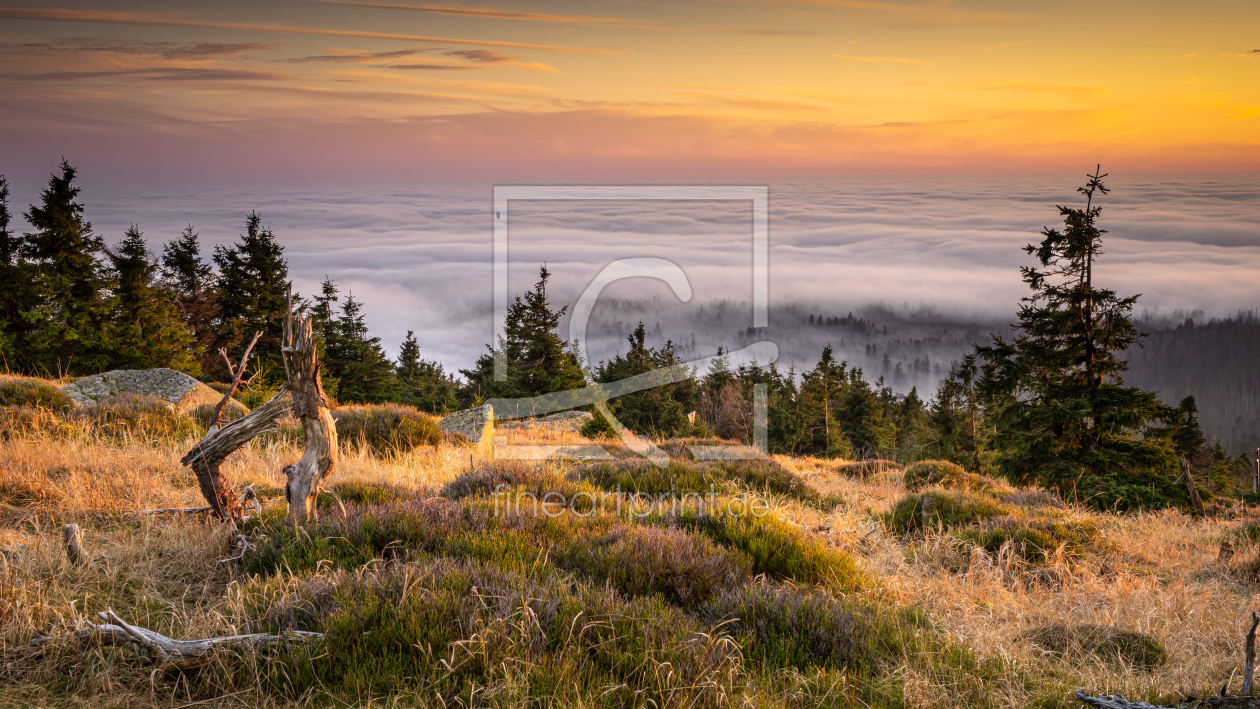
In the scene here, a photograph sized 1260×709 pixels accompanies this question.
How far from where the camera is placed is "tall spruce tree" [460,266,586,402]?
115 feet

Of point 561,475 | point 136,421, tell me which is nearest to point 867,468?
point 561,475

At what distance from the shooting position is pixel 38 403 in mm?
10266

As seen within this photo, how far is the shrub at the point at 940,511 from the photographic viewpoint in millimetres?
8123

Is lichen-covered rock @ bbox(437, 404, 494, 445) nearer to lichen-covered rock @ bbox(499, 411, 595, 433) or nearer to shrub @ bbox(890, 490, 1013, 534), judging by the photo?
lichen-covered rock @ bbox(499, 411, 595, 433)

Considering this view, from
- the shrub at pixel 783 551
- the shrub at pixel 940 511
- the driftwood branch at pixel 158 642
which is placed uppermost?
the driftwood branch at pixel 158 642

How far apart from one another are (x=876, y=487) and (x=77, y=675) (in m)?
11.6

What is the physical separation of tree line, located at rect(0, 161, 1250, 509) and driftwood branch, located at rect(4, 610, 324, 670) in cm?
787

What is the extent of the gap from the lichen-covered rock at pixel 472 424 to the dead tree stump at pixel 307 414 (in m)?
7.17

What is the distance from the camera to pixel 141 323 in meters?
33.8

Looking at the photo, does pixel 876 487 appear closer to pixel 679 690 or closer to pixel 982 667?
pixel 982 667

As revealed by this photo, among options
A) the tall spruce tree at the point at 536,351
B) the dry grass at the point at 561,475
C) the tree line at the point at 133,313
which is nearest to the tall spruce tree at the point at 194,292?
the tree line at the point at 133,313

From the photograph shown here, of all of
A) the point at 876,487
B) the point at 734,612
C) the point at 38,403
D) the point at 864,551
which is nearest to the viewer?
the point at 734,612

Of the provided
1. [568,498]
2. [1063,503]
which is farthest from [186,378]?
[1063,503]

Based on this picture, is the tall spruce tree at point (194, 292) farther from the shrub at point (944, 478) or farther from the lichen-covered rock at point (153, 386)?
the shrub at point (944, 478)
